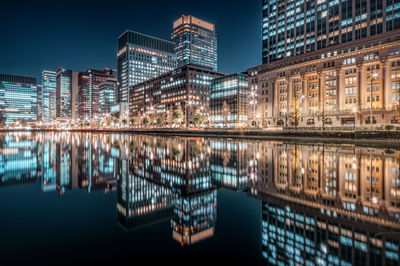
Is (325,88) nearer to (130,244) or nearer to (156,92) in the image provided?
(130,244)

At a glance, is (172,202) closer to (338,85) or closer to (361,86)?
(361,86)

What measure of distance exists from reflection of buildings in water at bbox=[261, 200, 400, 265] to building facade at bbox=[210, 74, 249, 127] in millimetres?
107912

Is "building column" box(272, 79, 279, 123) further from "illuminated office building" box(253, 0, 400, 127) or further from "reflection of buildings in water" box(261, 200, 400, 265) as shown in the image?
"reflection of buildings in water" box(261, 200, 400, 265)

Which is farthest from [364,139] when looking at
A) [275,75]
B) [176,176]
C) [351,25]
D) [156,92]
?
[156,92]

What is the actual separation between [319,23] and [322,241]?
407 ft

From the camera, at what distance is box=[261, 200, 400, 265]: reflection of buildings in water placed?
4.49 metres

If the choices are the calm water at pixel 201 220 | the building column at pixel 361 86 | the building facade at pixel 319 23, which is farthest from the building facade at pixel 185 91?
the calm water at pixel 201 220

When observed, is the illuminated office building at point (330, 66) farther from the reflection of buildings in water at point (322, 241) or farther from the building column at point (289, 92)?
the reflection of buildings in water at point (322, 241)

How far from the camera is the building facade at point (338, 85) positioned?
229 ft

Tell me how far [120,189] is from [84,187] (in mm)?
1923

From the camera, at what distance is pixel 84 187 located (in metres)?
10.6

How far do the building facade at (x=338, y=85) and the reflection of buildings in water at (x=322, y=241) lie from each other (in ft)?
195

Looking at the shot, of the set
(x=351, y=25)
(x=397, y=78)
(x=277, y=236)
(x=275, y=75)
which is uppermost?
(x=351, y=25)

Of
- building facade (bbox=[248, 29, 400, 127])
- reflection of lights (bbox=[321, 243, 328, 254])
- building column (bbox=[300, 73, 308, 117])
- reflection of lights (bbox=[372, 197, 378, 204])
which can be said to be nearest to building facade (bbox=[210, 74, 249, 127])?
building facade (bbox=[248, 29, 400, 127])
